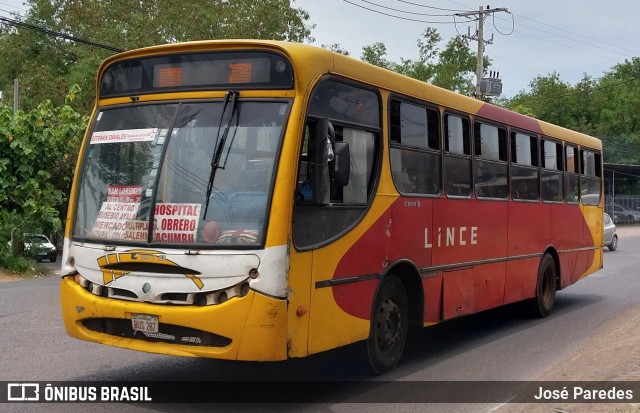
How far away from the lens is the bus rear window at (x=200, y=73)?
6371mm

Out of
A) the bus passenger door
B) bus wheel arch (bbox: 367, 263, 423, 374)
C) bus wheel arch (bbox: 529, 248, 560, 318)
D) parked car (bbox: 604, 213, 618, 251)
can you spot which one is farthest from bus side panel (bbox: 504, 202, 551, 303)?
parked car (bbox: 604, 213, 618, 251)

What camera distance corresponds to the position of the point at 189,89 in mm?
6590

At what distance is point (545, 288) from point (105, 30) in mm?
32277

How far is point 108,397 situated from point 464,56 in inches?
2116

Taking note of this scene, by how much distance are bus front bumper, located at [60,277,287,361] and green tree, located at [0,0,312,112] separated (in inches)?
1215

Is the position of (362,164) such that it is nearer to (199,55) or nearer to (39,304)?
(199,55)

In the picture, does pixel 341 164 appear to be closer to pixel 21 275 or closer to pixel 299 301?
pixel 299 301

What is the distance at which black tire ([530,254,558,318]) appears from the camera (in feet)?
39.3

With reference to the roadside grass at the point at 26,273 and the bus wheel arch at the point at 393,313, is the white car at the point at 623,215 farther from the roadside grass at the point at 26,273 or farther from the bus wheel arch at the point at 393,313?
the bus wheel arch at the point at 393,313

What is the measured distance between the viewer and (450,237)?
8.97 m

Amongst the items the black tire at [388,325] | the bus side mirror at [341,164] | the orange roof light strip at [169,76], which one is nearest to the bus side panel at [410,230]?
the black tire at [388,325]

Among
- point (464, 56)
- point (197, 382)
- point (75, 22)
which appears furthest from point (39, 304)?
point (464, 56)

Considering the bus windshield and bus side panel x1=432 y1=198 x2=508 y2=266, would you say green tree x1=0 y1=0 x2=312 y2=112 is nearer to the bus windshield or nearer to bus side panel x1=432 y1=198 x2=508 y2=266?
bus side panel x1=432 y1=198 x2=508 y2=266

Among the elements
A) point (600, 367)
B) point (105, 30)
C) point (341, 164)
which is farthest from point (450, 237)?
point (105, 30)
